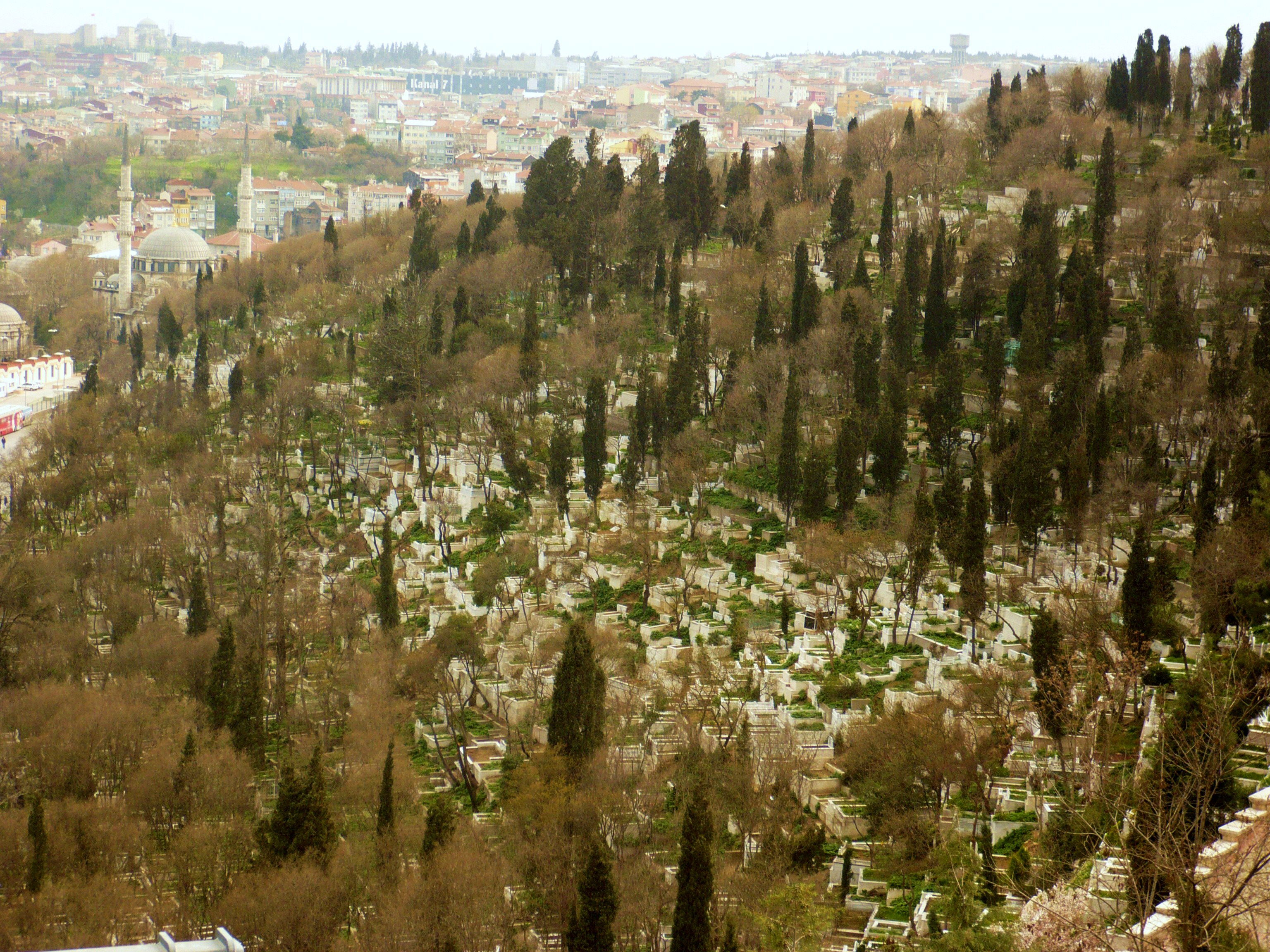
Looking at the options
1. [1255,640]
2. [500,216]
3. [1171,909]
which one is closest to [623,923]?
[1171,909]

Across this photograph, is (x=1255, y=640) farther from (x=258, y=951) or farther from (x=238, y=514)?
(x=238, y=514)

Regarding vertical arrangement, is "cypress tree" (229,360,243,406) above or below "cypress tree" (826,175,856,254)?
below

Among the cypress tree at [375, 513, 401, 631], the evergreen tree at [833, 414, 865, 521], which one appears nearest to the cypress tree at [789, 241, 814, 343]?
the evergreen tree at [833, 414, 865, 521]

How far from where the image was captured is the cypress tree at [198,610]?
90.3 feet

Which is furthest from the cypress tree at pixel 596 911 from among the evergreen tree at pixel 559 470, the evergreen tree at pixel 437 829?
the evergreen tree at pixel 559 470

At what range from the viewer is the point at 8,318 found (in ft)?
224

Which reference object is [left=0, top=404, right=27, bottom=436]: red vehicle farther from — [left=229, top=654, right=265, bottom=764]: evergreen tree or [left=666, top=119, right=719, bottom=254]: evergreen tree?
[left=229, top=654, right=265, bottom=764]: evergreen tree

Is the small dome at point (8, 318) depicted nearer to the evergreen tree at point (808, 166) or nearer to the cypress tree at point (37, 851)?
the evergreen tree at point (808, 166)

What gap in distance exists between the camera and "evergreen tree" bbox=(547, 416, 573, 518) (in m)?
30.2

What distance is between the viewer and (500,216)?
4456 cm

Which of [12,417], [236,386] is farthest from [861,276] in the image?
[12,417]

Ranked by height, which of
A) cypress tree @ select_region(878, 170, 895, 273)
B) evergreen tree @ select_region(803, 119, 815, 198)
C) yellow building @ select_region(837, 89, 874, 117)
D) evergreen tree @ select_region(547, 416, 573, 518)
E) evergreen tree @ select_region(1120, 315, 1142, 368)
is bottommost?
evergreen tree @ select_region(547, 416, 573, 518)

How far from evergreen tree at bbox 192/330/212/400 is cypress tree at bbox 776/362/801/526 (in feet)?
59.9

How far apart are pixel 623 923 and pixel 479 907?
1594 mm
